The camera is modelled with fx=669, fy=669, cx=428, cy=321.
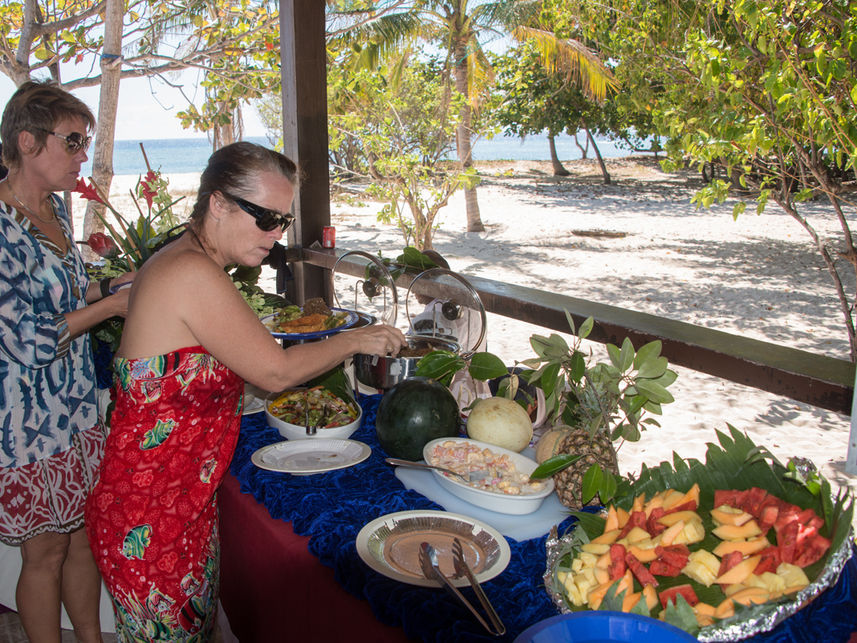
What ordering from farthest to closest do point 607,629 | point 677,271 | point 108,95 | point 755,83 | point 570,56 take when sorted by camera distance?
point 570,56 < point 677,271 < point 108,95 < point 755,83 < point 607,629

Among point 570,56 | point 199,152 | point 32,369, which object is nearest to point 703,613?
point 32,369

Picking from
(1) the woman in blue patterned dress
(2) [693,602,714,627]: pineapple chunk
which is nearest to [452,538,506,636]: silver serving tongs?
(2) [693,602,714,627]: pineapple chunk

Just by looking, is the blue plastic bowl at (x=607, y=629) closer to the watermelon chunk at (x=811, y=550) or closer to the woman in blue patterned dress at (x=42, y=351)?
the watermelon chunk at (x=811, y=550)

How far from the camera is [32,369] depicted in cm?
166

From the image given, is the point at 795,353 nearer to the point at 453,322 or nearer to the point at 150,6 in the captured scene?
the point at 453,322

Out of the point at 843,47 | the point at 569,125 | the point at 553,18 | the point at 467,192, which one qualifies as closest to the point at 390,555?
the point at 843,47

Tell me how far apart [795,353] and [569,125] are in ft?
66.0

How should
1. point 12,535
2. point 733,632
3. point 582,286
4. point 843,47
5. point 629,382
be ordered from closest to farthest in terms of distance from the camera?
1. point 733,632
2. point 629,382
3. point 12,535
4. point 843,47
5. point 582,286

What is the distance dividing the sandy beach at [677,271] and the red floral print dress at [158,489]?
80.2 inches

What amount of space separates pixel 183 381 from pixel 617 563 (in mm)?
846

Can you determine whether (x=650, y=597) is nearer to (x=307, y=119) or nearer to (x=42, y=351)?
(x=42, y=351)

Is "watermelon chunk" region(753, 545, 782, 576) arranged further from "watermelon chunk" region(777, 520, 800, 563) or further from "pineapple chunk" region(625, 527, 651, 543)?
"pineapple chunk" region(625, 527, 651, 543)

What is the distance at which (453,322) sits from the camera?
1.94 metres

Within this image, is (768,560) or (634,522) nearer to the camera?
(768,560)
